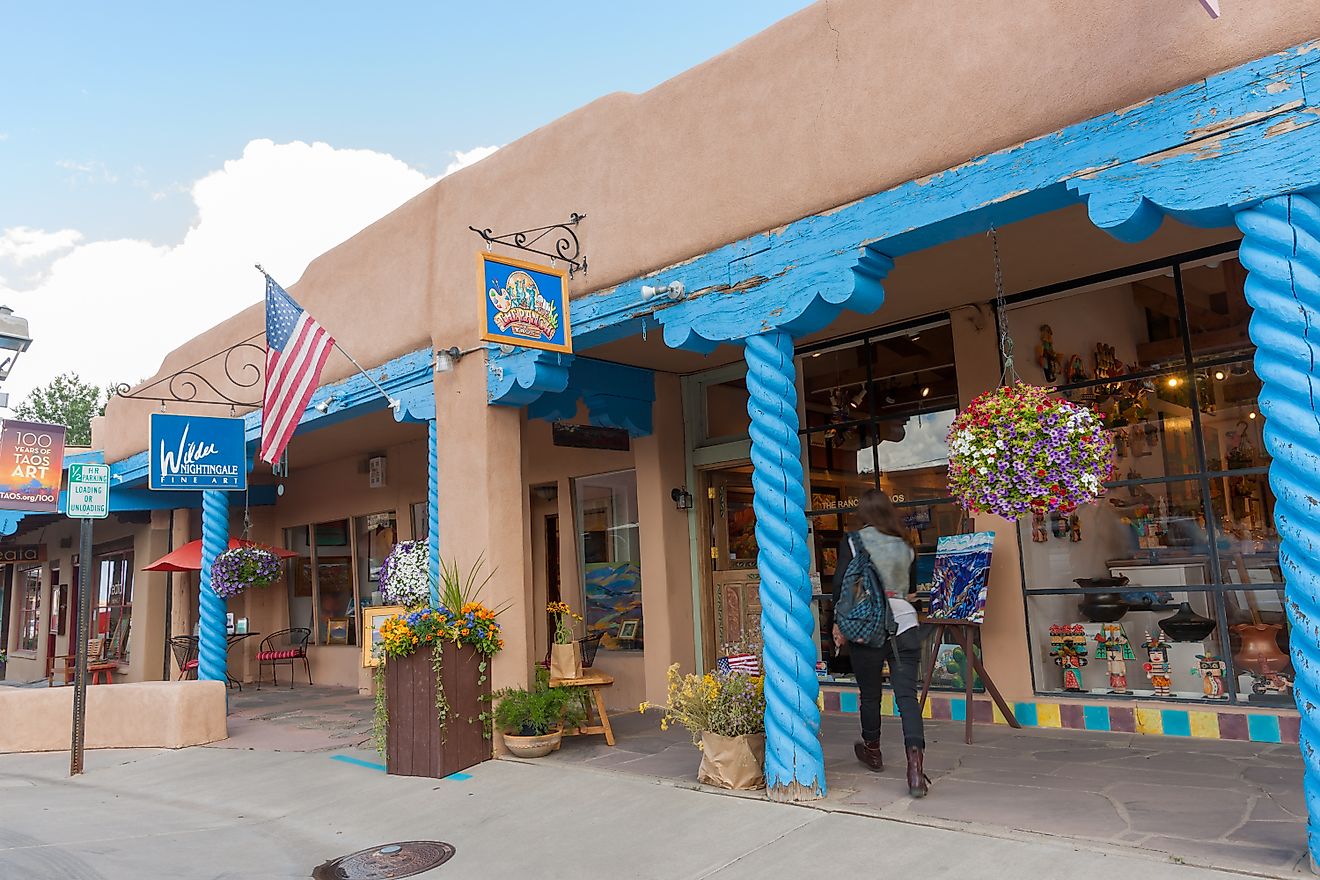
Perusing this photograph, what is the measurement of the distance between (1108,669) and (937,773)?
2.09 metres

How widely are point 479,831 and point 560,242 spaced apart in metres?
4.44

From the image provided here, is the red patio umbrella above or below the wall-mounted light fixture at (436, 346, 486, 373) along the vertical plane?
below

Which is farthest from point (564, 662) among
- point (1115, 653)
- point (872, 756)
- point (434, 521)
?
point (1115, 653)

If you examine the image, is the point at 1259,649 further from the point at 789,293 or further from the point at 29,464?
the point at 29,464

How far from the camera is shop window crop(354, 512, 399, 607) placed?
1391 cm

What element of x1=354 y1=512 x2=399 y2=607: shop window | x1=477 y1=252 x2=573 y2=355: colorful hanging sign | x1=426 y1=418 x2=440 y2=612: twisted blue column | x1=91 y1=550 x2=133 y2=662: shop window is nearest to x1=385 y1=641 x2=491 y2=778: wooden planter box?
x1=426 y1=418 x2=440 y2=612: twisted blue column

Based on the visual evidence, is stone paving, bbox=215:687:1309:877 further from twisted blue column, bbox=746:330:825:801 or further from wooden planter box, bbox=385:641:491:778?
wooden planter box, bbox=385:641:491:778

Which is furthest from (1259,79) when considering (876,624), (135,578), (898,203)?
(135,578)

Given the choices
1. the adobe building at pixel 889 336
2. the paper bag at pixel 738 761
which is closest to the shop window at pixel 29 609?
the adobe building at pixel 889 336

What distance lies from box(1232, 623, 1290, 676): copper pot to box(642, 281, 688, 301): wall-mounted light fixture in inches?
178

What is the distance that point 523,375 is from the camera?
25.1 feet

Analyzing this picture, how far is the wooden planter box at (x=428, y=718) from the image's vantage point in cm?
706

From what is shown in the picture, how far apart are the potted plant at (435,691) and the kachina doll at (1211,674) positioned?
5329mm

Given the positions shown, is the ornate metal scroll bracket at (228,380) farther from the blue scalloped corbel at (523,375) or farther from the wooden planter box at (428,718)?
the wooden planter box at (428,718)
